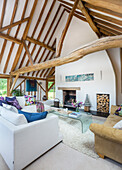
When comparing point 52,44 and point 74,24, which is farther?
point 52,44

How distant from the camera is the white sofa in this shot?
1.40m

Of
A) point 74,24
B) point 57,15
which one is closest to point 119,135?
point 74,24

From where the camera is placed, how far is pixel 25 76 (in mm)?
7598

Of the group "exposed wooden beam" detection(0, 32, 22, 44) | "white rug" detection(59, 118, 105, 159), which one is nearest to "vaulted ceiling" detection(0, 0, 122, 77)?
"exposed wooden beam" detection(0, 32, 22, 44)

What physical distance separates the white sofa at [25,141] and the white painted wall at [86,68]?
3262 millimetres

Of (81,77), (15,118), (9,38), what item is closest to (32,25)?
(9,38)

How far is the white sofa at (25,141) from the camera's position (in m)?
1.40

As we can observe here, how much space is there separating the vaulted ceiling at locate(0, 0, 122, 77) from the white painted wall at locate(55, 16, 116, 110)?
558 millimetres

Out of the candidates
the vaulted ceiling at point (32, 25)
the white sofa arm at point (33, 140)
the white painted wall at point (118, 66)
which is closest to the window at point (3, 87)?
the vaulted ceiling at point (32, 25)

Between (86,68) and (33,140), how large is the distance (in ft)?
13.6

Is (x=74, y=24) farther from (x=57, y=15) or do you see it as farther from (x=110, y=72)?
(x=110, y=72)

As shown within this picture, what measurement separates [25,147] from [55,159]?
63 cm

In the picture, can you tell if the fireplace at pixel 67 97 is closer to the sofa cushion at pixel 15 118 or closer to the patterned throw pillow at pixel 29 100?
the patterned throw pillow at pixel 29 100

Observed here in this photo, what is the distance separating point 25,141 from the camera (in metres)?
1.50
